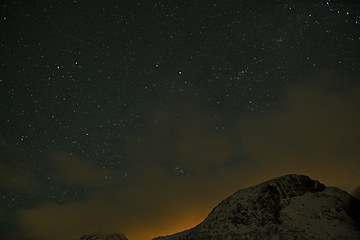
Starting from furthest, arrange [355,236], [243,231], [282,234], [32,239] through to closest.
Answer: [32,239] → [243,231] → [282,234] → [355,236]

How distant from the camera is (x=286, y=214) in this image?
1770cm

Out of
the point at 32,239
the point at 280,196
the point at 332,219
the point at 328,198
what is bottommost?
the point at 332,219

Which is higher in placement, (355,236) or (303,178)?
A: (303,178)

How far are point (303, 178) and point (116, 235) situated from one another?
61.9 m

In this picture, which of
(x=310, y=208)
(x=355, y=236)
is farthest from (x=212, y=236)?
(x=355, y=236)

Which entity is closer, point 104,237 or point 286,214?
point 286,214

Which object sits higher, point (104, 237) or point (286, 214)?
point (104, 237)

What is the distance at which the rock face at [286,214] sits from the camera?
15.5m

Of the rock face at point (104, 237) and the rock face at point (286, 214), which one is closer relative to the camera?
the rock face at point (286, 214)

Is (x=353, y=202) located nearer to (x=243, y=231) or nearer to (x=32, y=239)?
(x=243, y=231)

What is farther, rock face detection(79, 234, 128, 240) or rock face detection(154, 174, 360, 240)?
rock face detection(79, 234, 128, 240)

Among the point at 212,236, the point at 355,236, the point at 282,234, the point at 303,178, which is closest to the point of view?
the point at 355,236

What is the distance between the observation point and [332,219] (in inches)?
635

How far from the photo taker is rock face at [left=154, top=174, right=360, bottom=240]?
50.8 ft
